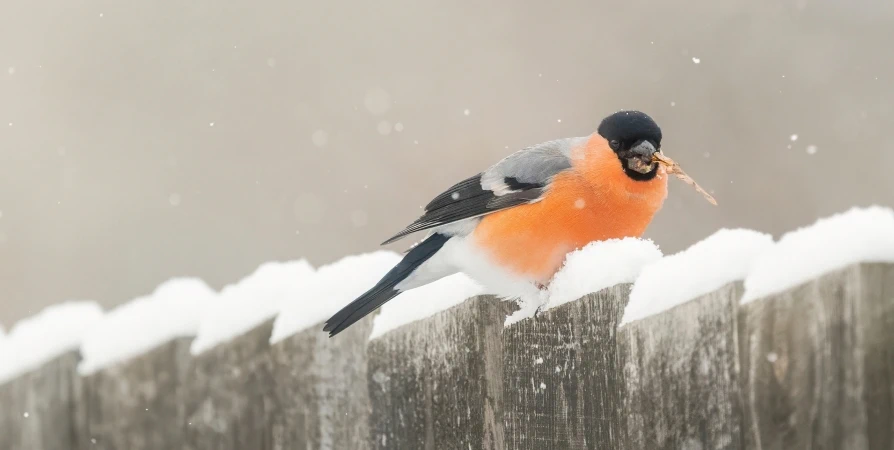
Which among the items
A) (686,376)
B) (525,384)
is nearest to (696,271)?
(686,376)

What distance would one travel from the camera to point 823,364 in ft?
3.85

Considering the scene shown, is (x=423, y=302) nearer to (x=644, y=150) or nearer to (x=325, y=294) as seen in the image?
(x=325, y=294)

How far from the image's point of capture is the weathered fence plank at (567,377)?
4.84ft

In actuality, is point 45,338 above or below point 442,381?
above

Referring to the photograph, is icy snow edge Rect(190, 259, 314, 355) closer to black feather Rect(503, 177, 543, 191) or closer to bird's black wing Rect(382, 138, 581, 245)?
bird's black wing Rect(382, 138, 581, 245)

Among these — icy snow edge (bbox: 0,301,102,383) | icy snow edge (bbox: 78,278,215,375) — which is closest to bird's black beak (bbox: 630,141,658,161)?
icy snow edge (bbox: 78,278,215,375)

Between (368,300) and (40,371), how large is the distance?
917 millimetres

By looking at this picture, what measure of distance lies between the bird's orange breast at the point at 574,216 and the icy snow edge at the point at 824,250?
906mm

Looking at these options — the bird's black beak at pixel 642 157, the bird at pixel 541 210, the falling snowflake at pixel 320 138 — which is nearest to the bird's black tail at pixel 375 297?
the bird at pixel 541 210

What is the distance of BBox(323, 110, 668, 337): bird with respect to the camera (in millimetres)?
2213

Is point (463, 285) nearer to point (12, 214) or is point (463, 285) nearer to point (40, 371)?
point (40, 371)

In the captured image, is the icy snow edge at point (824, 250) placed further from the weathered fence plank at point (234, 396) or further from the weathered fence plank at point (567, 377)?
the weathered fence plank at point (234, 396)

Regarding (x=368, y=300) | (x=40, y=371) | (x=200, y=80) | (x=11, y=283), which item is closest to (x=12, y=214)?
(x=11, y=283)

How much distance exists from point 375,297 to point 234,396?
38cm
